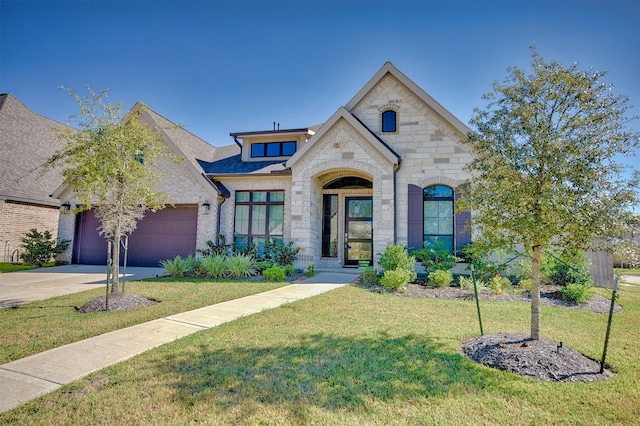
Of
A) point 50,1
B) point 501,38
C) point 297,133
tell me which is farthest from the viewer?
point 297,133

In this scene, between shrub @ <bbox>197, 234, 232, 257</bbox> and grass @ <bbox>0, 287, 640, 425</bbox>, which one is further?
shrub @ <bbox>197, 234, 232, 257</bbox>

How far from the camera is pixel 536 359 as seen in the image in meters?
4.08

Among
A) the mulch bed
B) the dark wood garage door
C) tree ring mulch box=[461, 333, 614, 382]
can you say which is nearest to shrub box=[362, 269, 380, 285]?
the mulch bed

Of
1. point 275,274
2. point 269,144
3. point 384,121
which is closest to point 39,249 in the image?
point 269,144

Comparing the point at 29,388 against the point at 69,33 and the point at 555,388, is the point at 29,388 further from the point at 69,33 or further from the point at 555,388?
the point at 69,33

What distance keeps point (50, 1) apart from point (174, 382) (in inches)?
449

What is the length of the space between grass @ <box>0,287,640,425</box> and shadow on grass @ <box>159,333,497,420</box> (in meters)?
0.01

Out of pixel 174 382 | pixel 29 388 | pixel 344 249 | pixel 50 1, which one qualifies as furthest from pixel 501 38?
pixel 50 1

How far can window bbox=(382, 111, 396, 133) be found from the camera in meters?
13.4

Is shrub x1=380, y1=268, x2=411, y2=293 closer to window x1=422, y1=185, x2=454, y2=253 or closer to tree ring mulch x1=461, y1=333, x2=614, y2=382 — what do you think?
window x1=422, y1=185, x2=454, y2=253

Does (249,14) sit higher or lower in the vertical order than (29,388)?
higher

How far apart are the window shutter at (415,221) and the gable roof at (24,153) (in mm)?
15439

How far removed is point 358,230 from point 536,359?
33.9 ft

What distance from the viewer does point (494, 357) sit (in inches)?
167
